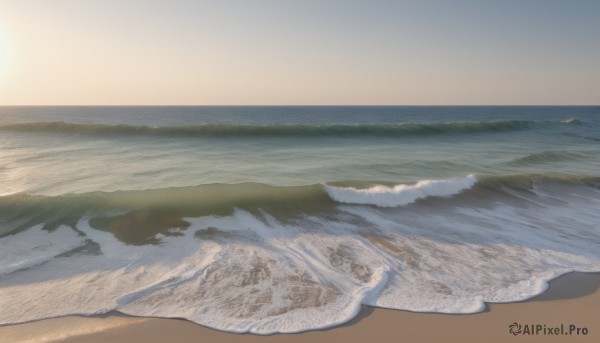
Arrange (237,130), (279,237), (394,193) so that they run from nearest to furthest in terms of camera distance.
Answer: (279,237)
(394,193)
(237,130)

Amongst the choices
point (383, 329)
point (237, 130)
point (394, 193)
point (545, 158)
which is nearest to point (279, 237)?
point (383, 329)

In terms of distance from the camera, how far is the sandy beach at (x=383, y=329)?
4043mm

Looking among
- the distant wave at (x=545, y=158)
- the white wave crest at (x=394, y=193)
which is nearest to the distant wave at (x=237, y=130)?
the distant wave at (x=545, y=158)

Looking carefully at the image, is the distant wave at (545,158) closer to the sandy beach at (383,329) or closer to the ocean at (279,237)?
the ocean at (279,237)

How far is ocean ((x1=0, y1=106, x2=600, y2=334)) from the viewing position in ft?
15.8

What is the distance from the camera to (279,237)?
7.16m

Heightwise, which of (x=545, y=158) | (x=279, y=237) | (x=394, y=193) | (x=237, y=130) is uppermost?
(x=237, y=130)

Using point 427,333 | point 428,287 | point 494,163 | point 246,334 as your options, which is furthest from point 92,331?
point 494,163

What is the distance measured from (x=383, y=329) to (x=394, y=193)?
6001 millimetres

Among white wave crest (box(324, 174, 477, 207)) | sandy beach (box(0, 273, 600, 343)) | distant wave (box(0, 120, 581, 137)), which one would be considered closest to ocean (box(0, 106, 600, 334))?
white wave crest (box(324, 174, 477, 207))

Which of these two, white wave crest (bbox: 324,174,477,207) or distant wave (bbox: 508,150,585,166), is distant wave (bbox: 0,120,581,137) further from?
white wave crest (bbox: 324,174,477,207)

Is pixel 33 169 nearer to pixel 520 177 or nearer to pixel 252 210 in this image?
pixel 252 210

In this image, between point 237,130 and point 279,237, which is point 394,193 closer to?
point 279,237

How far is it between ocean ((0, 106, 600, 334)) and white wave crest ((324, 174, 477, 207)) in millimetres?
46
